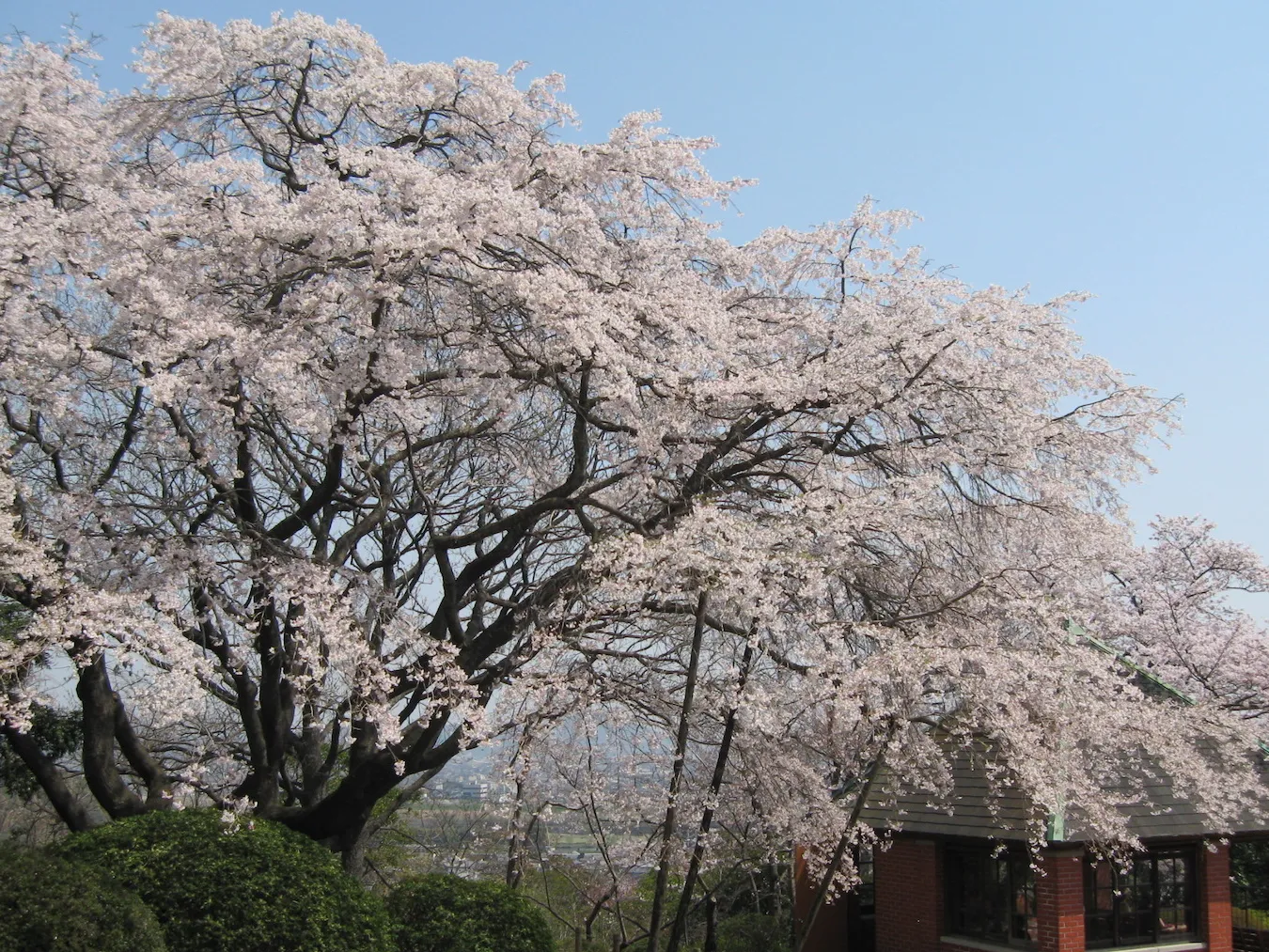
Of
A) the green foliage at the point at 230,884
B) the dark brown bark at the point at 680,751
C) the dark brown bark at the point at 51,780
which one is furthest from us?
the dark brown bark at the point at 51,780

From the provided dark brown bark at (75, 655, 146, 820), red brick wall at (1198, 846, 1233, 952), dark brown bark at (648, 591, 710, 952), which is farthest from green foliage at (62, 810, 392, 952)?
red brick wall at (1198, 846, 1233, 952)

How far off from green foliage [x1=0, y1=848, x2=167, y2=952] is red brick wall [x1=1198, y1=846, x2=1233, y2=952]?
11961 mm

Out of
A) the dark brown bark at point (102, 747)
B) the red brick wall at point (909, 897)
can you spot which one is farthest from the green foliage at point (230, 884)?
the red brick wall at point (909, 897)

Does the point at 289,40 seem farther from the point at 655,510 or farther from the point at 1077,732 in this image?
the point at 1077,732

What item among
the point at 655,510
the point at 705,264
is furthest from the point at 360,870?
the point at 705,264

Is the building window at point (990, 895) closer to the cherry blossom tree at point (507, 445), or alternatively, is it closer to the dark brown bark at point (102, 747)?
the cherry blossom tree at point (507, 445)

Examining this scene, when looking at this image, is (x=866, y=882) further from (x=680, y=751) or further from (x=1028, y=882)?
(x=680, y=751)

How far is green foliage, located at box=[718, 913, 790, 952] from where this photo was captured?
47.4 ft

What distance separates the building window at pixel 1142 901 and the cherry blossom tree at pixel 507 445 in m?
1.91

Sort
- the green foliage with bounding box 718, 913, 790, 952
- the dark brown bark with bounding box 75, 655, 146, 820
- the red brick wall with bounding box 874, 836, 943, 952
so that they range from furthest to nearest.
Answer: the green foliage with bounding box 718, 913, 790, 952 → the red brick wall with bounding box 874, 836, 943, 952 → the dark brown bark with bounding box 75, 655, 146, 820

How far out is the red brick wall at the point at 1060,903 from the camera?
1182cm

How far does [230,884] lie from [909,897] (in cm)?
916

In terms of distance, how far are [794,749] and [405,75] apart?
7.57 meters

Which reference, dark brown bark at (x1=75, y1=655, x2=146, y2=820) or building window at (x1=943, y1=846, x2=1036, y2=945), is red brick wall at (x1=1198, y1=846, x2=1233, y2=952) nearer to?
building window at (x1=943, y1=846, x2=1036, y2=945)
